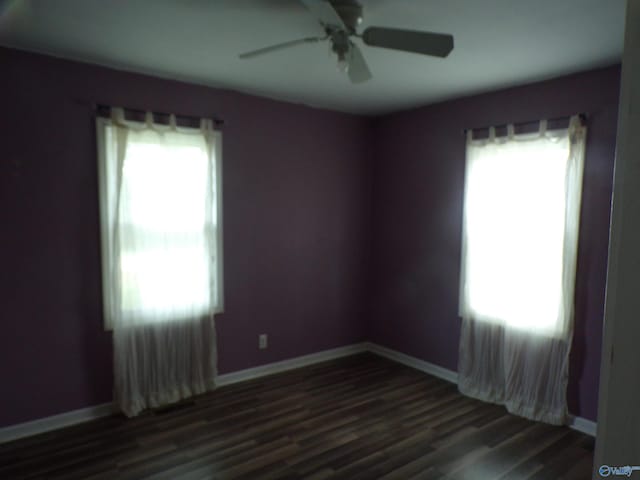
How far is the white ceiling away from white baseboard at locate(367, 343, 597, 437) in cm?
254

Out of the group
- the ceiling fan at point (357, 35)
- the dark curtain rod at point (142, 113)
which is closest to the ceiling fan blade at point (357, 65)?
the ceiling fan at point (357, 35)

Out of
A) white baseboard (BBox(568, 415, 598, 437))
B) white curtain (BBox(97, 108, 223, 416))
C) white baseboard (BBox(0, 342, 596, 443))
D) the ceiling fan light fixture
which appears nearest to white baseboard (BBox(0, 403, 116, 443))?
white baseboard (BBox(0, 342, 596, 443))

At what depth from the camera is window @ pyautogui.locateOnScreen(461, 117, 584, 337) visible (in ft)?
9.27

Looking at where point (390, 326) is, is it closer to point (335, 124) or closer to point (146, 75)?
point (335, 124)

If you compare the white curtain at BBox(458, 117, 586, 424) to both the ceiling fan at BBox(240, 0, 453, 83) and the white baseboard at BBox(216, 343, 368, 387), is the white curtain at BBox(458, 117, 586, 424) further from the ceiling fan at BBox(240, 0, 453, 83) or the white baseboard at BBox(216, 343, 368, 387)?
the ceiling fan at BBox(240, 0, 453, 83)

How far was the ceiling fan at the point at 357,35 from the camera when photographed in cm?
169

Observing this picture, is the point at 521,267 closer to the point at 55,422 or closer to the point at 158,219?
the point at 158,219

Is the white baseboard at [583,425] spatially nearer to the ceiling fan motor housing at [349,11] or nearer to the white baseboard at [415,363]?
the white baseboard at [415,363]

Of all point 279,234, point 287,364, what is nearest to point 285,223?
point 279,234

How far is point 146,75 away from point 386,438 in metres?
3.24

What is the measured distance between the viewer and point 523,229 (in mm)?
3051

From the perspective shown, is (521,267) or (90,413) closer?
(90,413)

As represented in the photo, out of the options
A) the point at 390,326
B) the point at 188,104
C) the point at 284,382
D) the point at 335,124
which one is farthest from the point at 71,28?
the point at 390,326

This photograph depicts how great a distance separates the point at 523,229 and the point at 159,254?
114 inches
